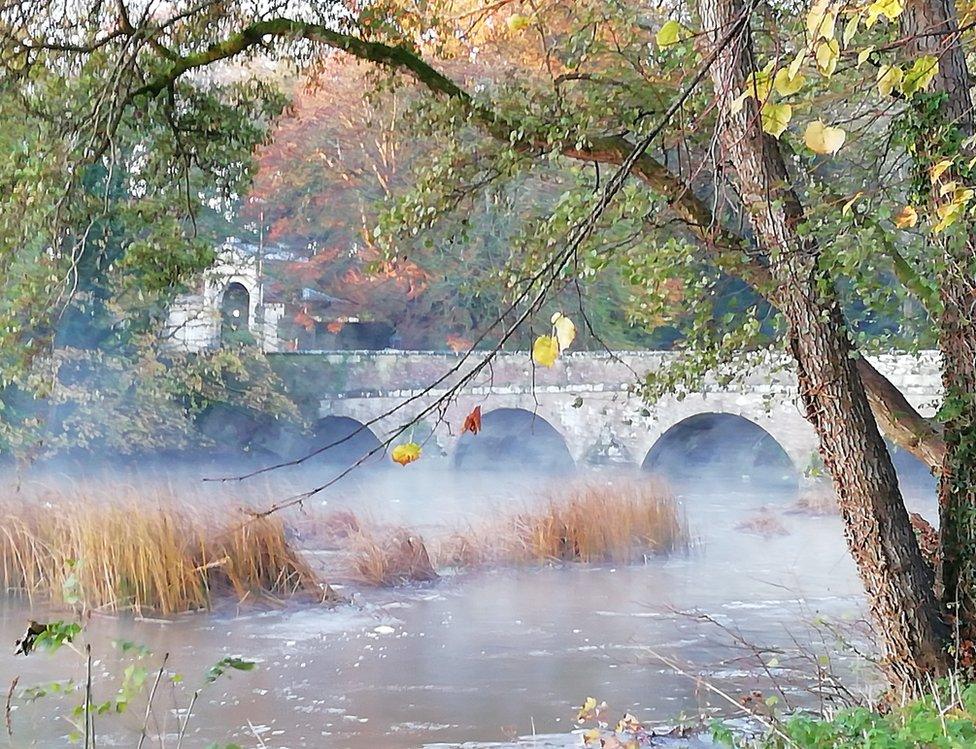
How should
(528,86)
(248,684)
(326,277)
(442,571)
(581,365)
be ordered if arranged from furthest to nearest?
(442,571)
(581,365)
(326,277)
(248,684)
(528,86)

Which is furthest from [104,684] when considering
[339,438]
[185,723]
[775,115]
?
[775,115]

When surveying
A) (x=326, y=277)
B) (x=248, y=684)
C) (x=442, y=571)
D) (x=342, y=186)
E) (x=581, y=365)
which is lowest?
(x=248, y=684)

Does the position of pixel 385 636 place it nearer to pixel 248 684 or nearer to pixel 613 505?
pixel 248 684

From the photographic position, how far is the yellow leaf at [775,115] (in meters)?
0.95

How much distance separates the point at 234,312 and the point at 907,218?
1.96 metres

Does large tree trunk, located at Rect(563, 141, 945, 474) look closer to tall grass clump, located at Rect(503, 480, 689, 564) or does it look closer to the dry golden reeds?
tall grass clump, located at Rect(503, 480, 689, 564)

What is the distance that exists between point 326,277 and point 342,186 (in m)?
0.26

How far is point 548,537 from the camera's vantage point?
11.8 ft

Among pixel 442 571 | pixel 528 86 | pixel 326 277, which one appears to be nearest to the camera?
pixel 528 86

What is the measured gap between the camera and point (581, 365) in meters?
3.26

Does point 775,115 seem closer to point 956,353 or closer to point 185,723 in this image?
point 956,353

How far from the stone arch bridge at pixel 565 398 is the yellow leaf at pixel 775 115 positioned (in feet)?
5.28

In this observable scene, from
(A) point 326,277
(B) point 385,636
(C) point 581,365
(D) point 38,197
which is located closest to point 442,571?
(B) point 385,636

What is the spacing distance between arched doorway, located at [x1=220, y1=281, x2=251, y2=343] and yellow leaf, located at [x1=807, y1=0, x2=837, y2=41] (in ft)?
7.83
